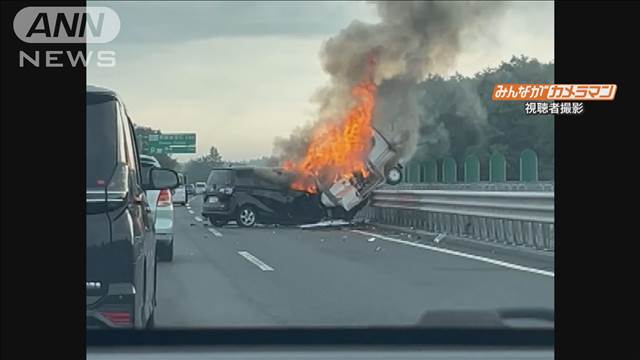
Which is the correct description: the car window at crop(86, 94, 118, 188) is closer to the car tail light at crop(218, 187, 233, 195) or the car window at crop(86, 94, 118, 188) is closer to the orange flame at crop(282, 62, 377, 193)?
the orange flame at crop(282, 62, 377, 193)

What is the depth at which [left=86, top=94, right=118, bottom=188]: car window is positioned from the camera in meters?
4.22

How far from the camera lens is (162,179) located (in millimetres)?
5402

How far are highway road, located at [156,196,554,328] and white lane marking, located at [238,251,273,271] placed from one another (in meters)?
0.01

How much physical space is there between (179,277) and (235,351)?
6.48m

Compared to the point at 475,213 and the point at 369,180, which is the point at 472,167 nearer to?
the point at 369,180

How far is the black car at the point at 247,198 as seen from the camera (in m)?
19.4

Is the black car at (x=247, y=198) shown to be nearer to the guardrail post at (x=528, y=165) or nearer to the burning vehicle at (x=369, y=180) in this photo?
the burning vehicle at (x=369, y=180)

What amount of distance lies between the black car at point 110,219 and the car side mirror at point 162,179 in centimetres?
81

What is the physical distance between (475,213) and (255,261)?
3.41 meters

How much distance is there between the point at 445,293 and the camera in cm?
878

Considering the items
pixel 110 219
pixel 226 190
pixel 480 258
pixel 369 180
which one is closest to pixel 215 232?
pixel 226 190

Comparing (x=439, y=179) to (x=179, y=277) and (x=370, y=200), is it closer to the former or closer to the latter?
(x=179, y=277)

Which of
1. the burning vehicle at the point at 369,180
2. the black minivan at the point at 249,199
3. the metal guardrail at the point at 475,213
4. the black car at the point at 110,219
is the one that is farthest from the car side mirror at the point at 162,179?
the black minivan at the point at 249,199
